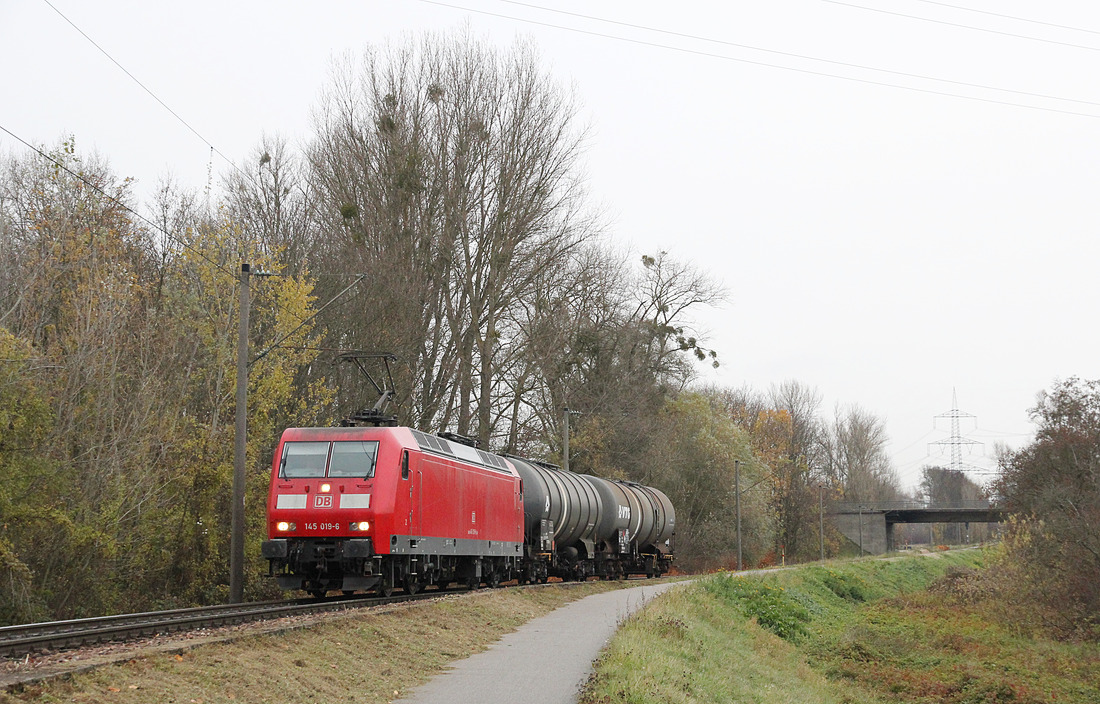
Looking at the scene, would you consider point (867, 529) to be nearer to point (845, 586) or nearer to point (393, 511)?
point (845, 586)

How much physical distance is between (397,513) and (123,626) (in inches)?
254

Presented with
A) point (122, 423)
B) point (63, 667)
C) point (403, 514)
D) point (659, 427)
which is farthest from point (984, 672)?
point (659, 427)

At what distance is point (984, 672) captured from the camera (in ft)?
84.1

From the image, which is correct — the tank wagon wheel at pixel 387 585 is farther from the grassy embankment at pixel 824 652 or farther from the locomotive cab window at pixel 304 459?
the grassy embankment at pixel 824 652

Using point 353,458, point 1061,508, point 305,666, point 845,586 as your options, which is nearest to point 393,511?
point 353,458

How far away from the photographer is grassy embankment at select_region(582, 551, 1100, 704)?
1395 cm

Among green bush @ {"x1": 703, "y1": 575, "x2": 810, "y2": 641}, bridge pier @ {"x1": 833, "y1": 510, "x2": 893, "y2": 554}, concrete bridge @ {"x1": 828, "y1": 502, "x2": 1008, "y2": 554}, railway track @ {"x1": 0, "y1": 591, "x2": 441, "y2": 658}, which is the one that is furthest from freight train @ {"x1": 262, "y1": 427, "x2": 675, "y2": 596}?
bridge pier @ {"x1": 833, "y1": 510, "x2": 893, "y2": 554}

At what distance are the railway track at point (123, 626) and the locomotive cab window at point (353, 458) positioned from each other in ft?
7.88

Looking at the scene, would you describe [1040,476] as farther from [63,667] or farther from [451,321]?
[63,667]

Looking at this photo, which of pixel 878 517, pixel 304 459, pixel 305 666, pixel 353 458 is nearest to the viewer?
pixel 305 666

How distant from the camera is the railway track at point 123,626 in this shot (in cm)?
1263

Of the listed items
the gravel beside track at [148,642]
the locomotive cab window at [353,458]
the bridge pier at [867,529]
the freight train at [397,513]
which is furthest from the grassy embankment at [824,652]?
the bridge pier at [867,529]

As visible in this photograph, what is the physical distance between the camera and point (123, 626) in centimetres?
1478

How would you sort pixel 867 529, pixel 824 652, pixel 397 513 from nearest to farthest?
pixel 397 513, pixel 824 652, pixel 867 529
